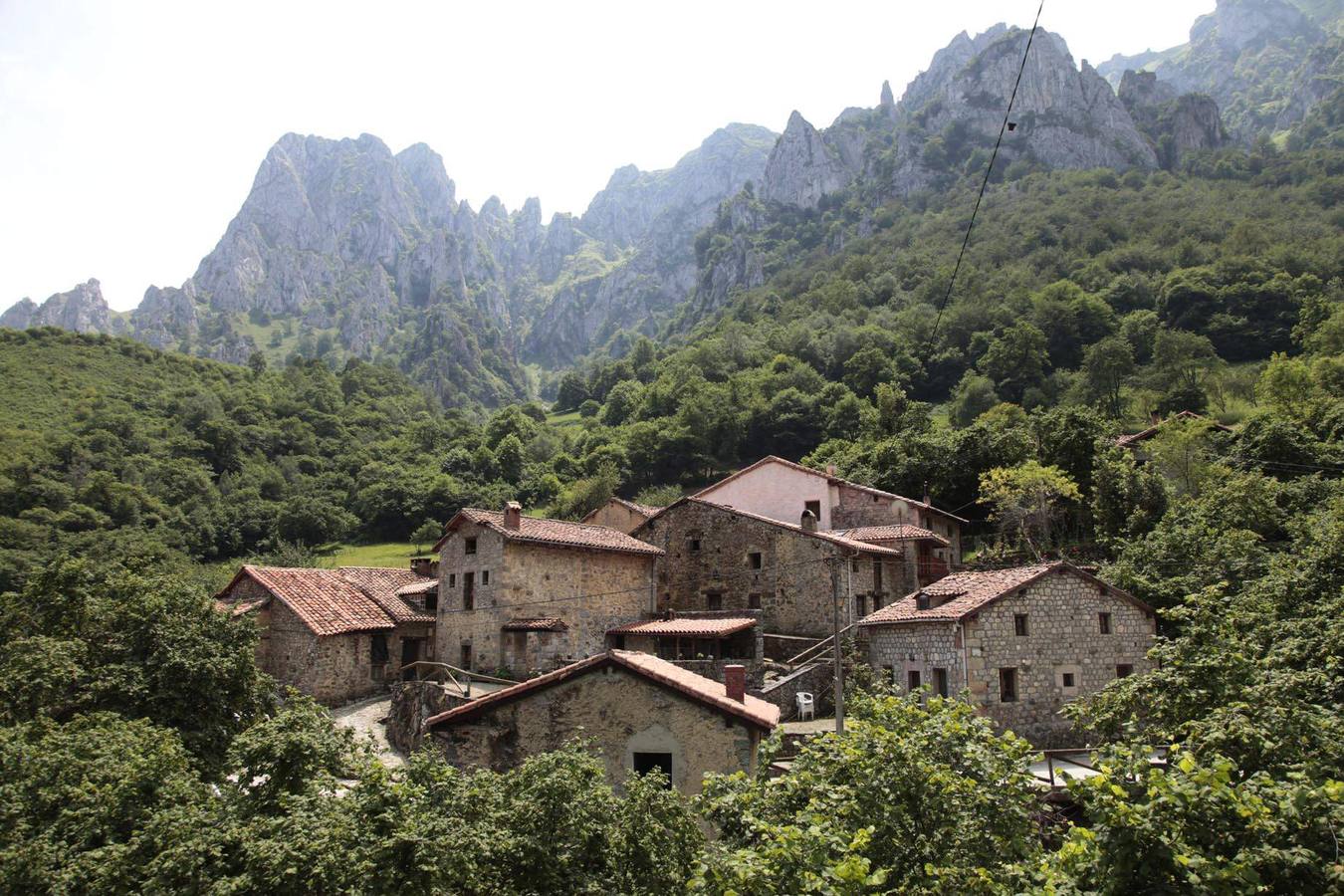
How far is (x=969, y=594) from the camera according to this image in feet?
91.5

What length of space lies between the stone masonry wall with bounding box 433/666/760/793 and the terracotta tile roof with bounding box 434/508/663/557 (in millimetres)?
15255

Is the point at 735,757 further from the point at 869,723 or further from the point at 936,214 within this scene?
the point at 936,214

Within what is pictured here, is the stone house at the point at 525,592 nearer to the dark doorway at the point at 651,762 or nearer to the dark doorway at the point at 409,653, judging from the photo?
the dark doorway at the point at 409,653

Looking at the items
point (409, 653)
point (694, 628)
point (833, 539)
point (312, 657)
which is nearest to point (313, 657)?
point (312, 657)

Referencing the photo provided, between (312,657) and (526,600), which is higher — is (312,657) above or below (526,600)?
below

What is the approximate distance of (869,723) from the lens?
1170 cm

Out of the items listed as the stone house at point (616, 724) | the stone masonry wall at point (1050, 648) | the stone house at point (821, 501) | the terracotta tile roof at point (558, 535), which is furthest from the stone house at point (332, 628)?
the stone masonry wall at point (1050, 648)

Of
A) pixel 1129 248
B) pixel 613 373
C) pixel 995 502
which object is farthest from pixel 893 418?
pixel 613 373

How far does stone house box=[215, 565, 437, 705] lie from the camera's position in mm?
31000

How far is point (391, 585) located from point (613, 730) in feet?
85.8

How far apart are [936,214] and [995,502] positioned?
393 ft

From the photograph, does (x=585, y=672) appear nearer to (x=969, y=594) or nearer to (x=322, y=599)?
(x=969, y=594)

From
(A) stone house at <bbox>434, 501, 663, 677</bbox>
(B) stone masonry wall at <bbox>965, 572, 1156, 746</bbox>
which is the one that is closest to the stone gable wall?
(A) stone house at <bbox>434, 501, 663, 677</bbox>

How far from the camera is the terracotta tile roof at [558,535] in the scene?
3164 centimetres
